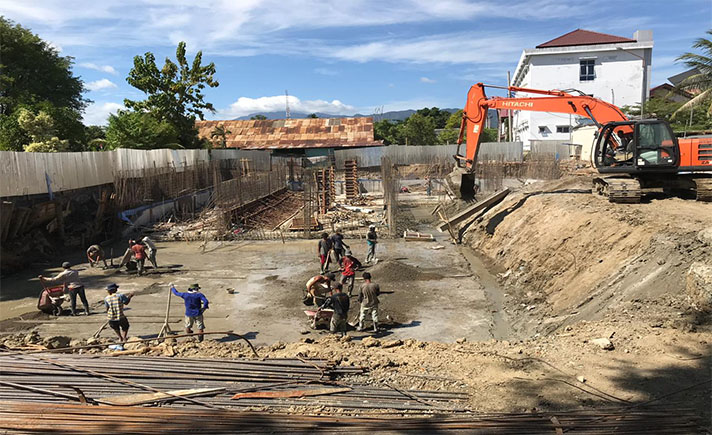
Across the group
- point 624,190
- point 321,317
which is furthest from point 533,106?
point 321,317

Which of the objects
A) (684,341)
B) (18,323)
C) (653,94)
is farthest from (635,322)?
(653,94)

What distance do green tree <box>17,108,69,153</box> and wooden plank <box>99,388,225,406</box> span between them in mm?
20594

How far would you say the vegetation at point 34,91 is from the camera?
22875mm

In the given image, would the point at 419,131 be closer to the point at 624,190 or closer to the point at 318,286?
the point at 624,190

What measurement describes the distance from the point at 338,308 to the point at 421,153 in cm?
2840

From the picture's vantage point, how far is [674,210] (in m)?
12.7

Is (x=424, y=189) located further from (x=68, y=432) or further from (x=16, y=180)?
(x=68, y=432)

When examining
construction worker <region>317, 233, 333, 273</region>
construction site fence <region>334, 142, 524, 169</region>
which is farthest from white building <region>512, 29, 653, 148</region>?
construction worker <region>317, 233, 333, 273</region>

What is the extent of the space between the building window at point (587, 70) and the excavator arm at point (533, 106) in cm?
2820

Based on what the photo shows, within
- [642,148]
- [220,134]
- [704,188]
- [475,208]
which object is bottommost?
[475,208]

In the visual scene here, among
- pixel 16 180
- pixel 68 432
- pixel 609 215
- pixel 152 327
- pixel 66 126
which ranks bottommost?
pixel 152 327

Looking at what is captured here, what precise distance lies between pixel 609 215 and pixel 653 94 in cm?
4483

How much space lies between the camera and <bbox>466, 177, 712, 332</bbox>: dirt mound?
8.62 meters

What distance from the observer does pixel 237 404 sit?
5.51m
